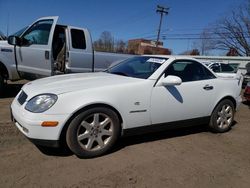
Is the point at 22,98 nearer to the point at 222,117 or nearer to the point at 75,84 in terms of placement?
the point at 75,84

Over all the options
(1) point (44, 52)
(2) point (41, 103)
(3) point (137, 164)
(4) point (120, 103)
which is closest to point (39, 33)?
(1) point (44, 52)

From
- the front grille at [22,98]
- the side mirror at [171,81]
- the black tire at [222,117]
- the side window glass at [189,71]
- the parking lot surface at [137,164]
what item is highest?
the side window glass at [189,71]

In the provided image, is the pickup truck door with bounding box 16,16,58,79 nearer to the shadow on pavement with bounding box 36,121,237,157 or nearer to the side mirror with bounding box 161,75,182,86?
the shadow on pavement with bounding box 36,121,237,157

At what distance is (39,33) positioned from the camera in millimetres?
7152

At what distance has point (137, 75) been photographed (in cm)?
442

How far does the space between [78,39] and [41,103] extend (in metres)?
4.22

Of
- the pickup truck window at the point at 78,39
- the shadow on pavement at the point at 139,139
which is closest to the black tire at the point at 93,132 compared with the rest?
the shadow on pavement at the point at 139,139

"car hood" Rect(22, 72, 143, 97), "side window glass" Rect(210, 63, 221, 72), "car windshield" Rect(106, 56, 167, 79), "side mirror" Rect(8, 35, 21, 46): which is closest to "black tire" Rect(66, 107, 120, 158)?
"car hood" Rect(22, 72, 143, 97)

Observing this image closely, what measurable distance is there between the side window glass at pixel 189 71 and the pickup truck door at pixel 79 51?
10.9 ft

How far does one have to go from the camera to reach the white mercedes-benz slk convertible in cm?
343

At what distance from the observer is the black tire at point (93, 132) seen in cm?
350

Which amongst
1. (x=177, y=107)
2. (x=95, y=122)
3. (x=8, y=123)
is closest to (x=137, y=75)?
(x=177, y=107)

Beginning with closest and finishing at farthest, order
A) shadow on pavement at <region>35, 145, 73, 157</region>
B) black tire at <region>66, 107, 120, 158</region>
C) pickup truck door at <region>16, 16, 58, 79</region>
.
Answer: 1. black tire at <region>66, 107, 120, 158</region>
2. shadow on pavement at <region>35, 145, 73, 157</region>
3. pickup truck door at <region>16, 16, 58, 79</region>

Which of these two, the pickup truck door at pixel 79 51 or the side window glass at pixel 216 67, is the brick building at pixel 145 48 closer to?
the side window glass at pixel 216 67
